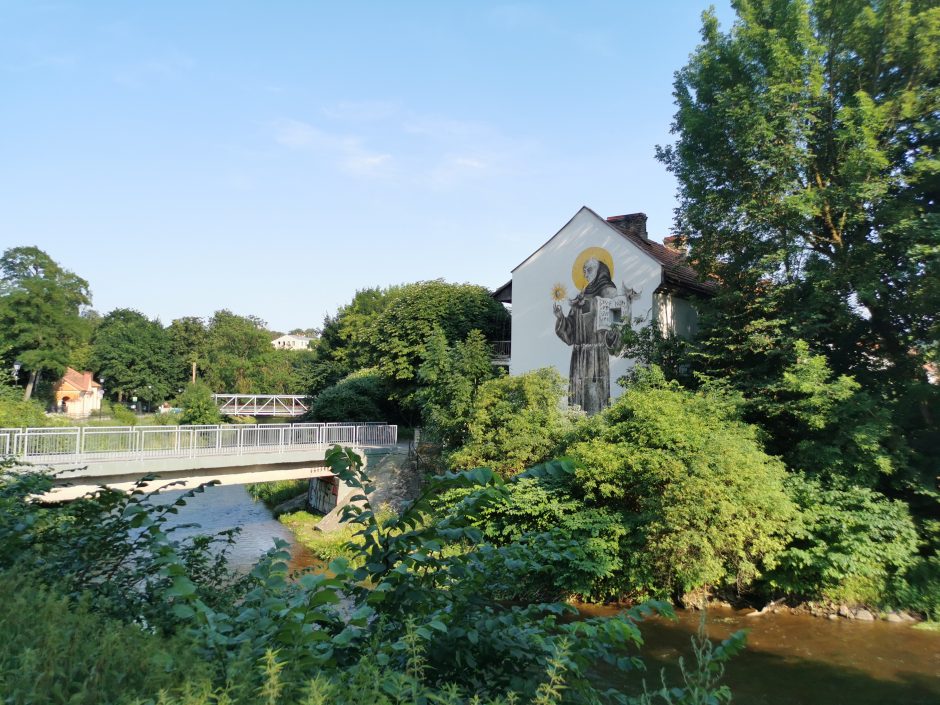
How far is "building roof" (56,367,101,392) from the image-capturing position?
60188 mm

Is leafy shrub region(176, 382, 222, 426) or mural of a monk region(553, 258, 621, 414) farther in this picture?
leafy shrub region(176, 382, 222, 426)

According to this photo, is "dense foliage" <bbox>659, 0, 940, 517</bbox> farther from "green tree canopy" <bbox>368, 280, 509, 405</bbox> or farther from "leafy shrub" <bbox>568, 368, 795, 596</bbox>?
"green tree canopy" <bbox>368, 280, 509, 405</bbox>

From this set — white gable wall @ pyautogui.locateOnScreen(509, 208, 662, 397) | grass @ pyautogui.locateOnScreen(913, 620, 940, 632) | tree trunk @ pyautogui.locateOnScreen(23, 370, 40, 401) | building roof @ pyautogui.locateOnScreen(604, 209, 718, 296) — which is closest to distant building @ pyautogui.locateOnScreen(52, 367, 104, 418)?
tree trunk @ pyautogui.locateOnScreen(23, 370, 40, 401)

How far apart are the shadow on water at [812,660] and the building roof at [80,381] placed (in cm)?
6210

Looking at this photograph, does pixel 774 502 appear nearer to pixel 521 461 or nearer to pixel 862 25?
pixel 521 461

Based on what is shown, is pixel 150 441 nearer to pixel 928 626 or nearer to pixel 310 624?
pixel 310 624

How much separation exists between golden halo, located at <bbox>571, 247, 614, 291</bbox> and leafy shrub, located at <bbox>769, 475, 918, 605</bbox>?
11.2 metres

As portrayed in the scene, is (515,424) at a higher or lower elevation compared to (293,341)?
lower

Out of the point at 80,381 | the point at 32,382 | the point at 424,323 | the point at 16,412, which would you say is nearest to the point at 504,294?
the point at 424,323

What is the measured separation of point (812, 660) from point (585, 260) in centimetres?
1539

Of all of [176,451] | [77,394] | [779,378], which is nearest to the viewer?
[779,378]

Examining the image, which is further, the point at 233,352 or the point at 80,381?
the point at 233,352

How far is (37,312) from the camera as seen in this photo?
4738 centimetres

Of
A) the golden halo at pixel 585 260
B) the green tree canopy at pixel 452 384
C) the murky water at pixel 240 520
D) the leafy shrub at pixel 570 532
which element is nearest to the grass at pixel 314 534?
the murky water at pixel 240 520
